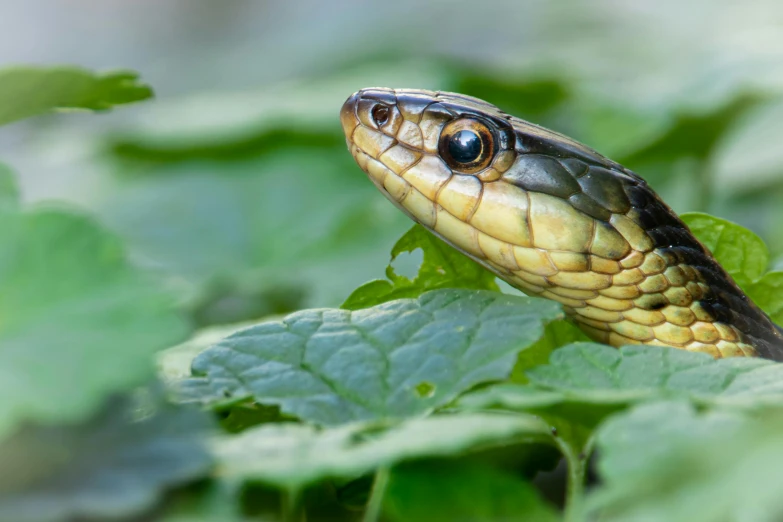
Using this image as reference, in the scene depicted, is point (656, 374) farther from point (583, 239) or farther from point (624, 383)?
point (583, 239)

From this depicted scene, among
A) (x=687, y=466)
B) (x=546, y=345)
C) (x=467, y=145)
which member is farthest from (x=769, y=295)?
(x=687, y=466)

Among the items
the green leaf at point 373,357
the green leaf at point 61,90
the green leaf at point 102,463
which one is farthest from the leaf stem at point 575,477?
the green leaf at point 61,90

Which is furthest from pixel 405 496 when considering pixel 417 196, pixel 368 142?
pixel 368 142

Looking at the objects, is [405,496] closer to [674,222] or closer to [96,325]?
[96,325]

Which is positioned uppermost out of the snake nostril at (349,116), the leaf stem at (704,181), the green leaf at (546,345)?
the snake nostril at (349,116)

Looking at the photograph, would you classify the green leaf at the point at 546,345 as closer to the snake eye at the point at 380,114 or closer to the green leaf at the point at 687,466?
the green leaf at the point at 687,466
